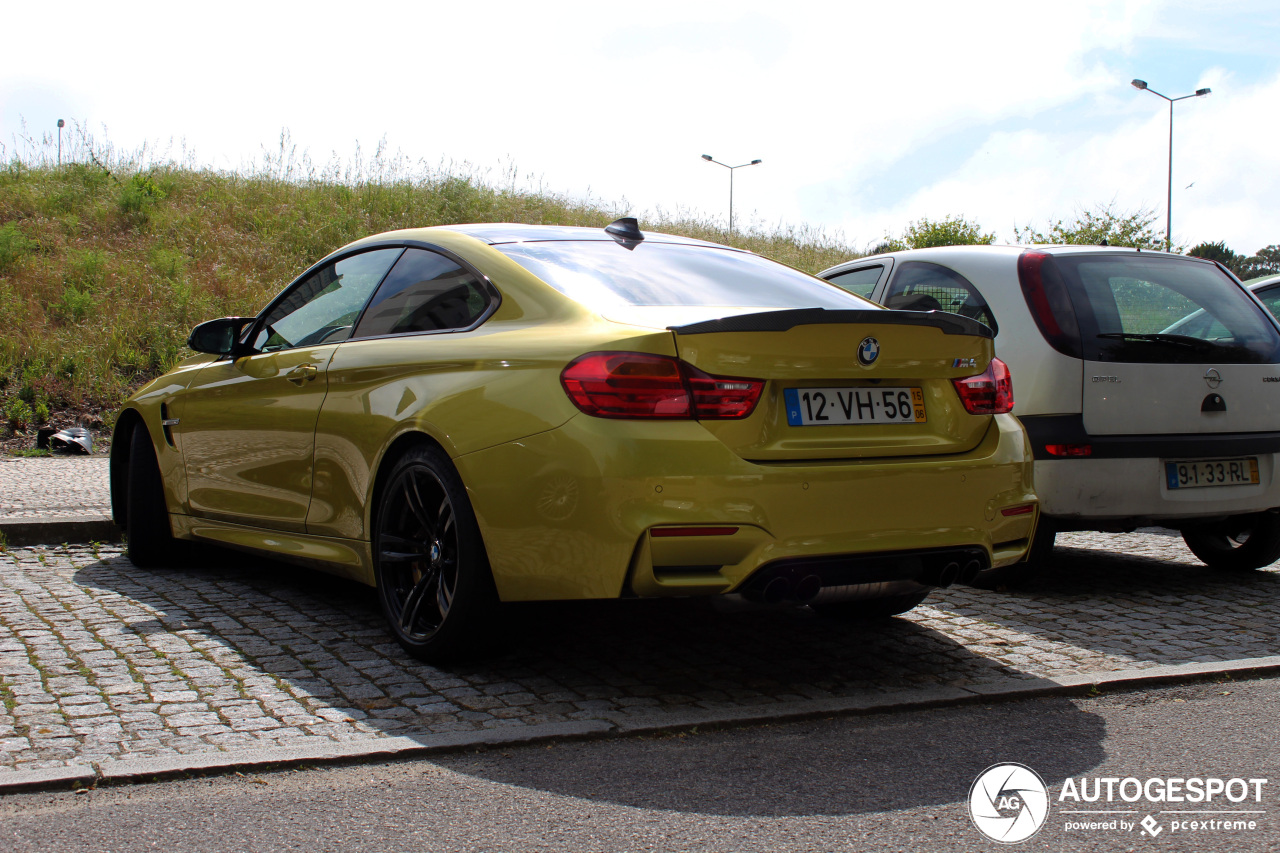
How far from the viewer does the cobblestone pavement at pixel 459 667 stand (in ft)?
11.4

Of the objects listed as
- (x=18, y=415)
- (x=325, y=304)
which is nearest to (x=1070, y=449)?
(x=325, y=304)

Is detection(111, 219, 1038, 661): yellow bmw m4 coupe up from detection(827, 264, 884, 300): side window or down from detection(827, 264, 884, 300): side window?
down

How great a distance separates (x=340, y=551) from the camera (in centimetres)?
448

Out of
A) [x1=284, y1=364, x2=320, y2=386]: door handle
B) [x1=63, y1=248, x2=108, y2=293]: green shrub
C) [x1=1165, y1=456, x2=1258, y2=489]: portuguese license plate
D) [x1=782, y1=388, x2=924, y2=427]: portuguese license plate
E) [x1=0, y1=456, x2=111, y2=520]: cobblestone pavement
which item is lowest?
[x1=0, y1=456, x2=111, y2=520]: cobblestone pavement

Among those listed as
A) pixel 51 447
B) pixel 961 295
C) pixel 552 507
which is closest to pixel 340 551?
pixel 552 507

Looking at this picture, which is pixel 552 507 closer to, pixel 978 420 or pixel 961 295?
pixel 978 420

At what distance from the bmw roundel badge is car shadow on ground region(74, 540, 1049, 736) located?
0.86 meters

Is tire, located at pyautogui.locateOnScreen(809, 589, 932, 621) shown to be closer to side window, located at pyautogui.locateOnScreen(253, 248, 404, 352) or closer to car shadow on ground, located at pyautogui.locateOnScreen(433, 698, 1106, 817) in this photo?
car shadow on ground, located at pyautogui.locateOnScreen(433, 698, 1106, 817)

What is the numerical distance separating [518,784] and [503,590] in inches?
31.7

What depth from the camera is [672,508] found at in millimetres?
3346

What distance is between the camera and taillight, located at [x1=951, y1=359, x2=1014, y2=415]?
3902 millimetres

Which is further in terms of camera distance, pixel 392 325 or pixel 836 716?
pixel 392 325

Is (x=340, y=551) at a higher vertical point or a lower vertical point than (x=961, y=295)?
lower

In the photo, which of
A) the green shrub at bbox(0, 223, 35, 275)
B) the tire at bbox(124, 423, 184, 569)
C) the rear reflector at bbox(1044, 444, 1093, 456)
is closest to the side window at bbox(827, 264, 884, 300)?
the rear reflector at bbox(1044, 444, 1093, 456)
